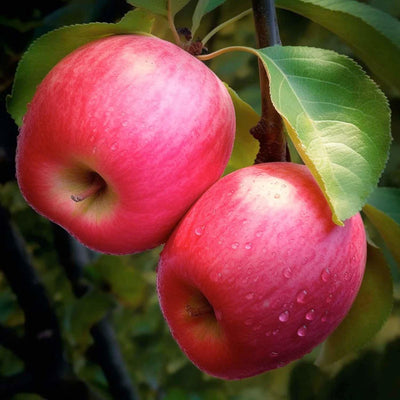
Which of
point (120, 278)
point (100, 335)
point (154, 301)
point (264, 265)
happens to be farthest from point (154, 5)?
point (154, 301)

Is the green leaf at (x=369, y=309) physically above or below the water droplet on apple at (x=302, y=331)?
below

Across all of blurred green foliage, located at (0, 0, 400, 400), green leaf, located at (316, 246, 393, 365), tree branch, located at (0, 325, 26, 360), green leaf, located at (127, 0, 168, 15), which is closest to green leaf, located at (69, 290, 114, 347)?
blurred green foliage, located at (0, 0, 400, 400)

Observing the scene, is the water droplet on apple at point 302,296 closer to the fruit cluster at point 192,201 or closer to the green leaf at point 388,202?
the fruit cluster at point 192,201

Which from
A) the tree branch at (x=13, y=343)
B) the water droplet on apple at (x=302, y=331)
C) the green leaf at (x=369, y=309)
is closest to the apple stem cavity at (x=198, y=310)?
the water droplet on apple at (x=302, y=331)

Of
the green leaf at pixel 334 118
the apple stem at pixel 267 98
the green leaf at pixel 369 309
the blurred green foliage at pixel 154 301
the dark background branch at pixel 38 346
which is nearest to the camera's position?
the green leaf at pixel 334 118

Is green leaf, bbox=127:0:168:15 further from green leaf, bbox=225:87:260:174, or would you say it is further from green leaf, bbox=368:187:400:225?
green leaf, bbox=368:187:400:225

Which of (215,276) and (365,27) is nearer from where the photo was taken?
(215,276)

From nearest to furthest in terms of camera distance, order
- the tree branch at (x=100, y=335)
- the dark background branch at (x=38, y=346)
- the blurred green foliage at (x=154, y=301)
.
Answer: the blurred green foliage at (x=154, y=301) → the dark background branch at (x=38, y=346) → the tree branch at (x=100, y=335)

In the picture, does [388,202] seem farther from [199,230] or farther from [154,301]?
[154,301]
